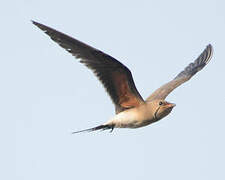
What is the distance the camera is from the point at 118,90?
11.2 meters

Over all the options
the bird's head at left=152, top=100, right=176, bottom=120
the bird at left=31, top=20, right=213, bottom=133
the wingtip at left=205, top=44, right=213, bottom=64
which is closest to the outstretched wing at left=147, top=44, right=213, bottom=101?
the wingtip at left=205, top=44, right=213, bottom=64

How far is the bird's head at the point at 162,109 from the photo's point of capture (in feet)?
36.6

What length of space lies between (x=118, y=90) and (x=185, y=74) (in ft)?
11.9

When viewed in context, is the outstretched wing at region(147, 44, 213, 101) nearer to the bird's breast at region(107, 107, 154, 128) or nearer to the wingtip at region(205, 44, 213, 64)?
the wingtip at region(205, 44, 213, 64)

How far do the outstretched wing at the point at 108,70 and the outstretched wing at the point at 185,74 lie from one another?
1.07m

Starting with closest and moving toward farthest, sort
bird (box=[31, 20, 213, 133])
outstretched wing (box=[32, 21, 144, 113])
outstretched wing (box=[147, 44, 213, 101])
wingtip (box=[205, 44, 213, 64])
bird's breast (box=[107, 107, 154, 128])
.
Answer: outstretched wing (box=[32, 21, 144, 113]) → bird (box=[31, 20, 213, 133]) → bird's breast (box=[107, 107, 154, 128]) → outstretched wing (box=[147, 44, 213, 101]) → wingtip (box=[205, 44, 213, 64])

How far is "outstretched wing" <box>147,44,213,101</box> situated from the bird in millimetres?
660

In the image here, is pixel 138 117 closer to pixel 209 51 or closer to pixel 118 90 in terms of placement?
pixel 118 90

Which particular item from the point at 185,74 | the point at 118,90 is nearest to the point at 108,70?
the point at 118,90

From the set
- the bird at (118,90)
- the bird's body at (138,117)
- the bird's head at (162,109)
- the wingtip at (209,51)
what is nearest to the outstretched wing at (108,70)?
the bird at (118,90)

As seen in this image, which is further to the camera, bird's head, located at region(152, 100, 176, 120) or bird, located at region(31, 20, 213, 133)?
bird's head, located at region(152, 100, 176, 120)

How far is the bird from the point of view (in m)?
10.3

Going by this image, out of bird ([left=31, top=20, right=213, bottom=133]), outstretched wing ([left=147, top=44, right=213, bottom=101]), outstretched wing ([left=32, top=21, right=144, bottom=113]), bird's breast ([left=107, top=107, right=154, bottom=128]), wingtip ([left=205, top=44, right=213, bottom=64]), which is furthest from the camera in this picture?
wingtip ([left=205, top=44, right=213, bottom=64])

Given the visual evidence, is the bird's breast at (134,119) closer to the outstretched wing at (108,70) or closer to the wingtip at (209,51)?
the outstretched wing at (108,70)
